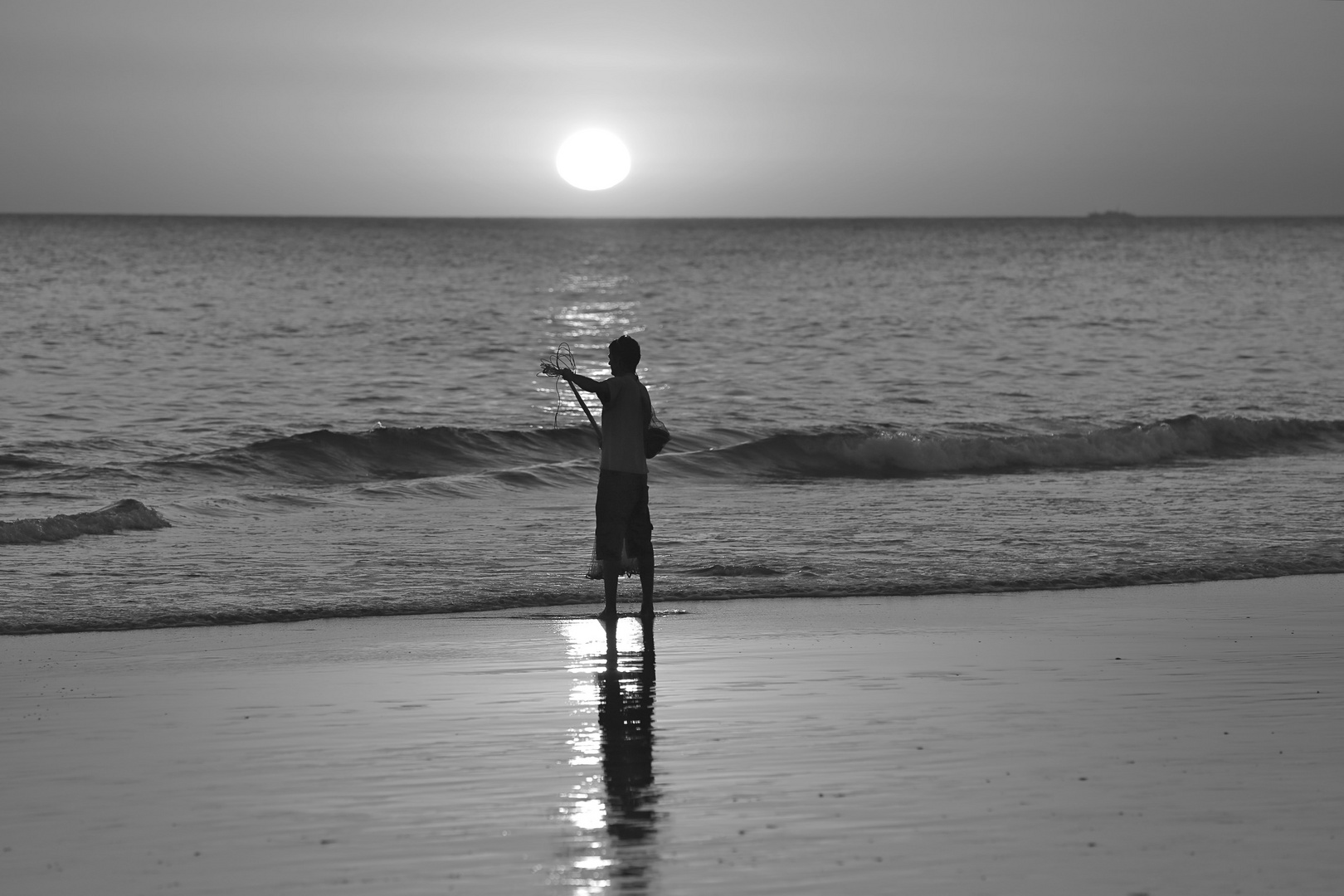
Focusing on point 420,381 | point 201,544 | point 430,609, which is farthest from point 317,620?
point 420,381

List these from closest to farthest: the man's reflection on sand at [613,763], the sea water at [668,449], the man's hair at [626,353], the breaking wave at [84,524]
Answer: the man's reflection on sand at [613,763]
the man's hair at [626,353]
the sea water at [668,449]
the breaking wave at [84,524]

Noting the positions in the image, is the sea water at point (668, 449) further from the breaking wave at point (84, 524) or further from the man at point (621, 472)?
the man at point (621, 472)

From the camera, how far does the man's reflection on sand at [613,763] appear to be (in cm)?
444

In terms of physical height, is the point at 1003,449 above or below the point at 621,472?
below

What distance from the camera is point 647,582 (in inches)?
333

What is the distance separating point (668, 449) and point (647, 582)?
35.2 feet

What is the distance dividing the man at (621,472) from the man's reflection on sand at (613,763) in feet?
1.05

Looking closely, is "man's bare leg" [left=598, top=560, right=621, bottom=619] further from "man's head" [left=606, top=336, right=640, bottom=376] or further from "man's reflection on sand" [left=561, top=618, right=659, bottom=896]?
"man's head" [left=606, top=336, right=640, bottom=376]

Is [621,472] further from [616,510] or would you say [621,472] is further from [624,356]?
[624,356]

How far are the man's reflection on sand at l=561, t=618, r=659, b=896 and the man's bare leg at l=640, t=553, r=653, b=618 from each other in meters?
0.07

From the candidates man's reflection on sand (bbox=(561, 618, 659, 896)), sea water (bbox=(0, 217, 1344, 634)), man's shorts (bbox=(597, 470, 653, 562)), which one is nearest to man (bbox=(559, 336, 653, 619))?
man's shorts (bbox=(597, 470, 653, 562))

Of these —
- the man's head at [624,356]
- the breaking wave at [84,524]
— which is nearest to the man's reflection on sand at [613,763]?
the man's head at [624,356]

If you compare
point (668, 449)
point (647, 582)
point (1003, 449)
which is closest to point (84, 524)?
point (647, 582)

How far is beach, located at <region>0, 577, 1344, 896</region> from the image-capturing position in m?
4.45
